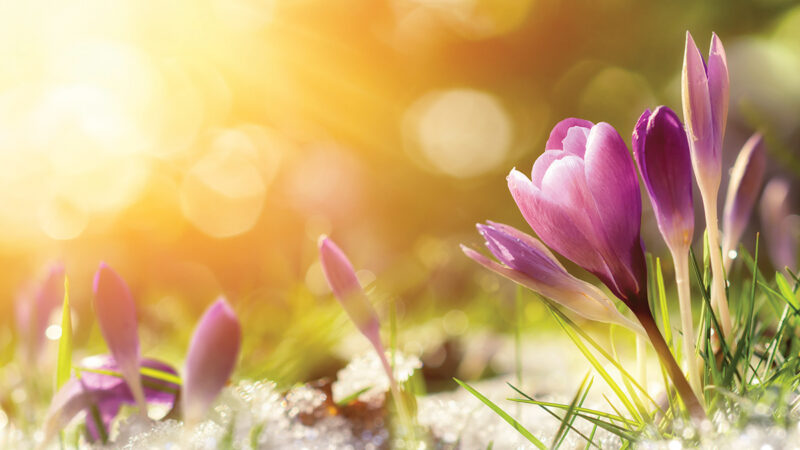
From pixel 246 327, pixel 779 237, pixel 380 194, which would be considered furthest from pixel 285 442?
pixel 380 194

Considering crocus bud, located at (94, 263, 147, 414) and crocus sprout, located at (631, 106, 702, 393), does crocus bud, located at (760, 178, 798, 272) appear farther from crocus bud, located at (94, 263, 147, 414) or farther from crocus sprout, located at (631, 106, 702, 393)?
crocus bud, located at (94, 263, 147, 414)

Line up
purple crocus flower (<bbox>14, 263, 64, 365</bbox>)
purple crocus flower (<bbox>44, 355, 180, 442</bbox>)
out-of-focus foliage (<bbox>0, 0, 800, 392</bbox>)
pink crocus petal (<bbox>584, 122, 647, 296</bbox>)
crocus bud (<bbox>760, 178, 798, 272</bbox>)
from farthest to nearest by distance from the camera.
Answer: out-of-focus foliage (<bbox>0, 0, 800, 392</bbox>)
crocus bud (<bbox>760, 178, 798, 272</bbox>)
purple crocus flower (<bbox>14, 263, 64, 365</bbox>)
purple crocus flower (<bbox>44, 355, 180, 442</bbox>)
pink crocus petal (<bbox>584, 122, 647, 296</bbox>)

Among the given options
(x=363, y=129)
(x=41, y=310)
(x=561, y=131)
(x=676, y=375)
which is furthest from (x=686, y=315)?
(x=363, y=129)

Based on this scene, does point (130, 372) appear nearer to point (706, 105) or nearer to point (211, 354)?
point (211, 354)

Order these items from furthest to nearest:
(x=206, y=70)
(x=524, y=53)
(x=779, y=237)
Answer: (x=206, y=70)
(x=524, y=53)
(x=779, y=237)

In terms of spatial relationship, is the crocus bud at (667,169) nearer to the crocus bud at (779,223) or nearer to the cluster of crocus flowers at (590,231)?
the cluster of crocus flowers at (590,231)

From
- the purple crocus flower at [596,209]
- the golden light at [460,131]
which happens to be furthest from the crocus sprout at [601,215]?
the golden light at [460,131]

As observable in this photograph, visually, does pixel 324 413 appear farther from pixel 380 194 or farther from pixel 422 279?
Answer: pixel 380 194

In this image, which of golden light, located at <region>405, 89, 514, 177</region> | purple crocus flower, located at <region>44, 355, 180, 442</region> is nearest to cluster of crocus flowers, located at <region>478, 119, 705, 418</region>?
purple crocus flower, located at <region>44, 355, 180, 442</region>
